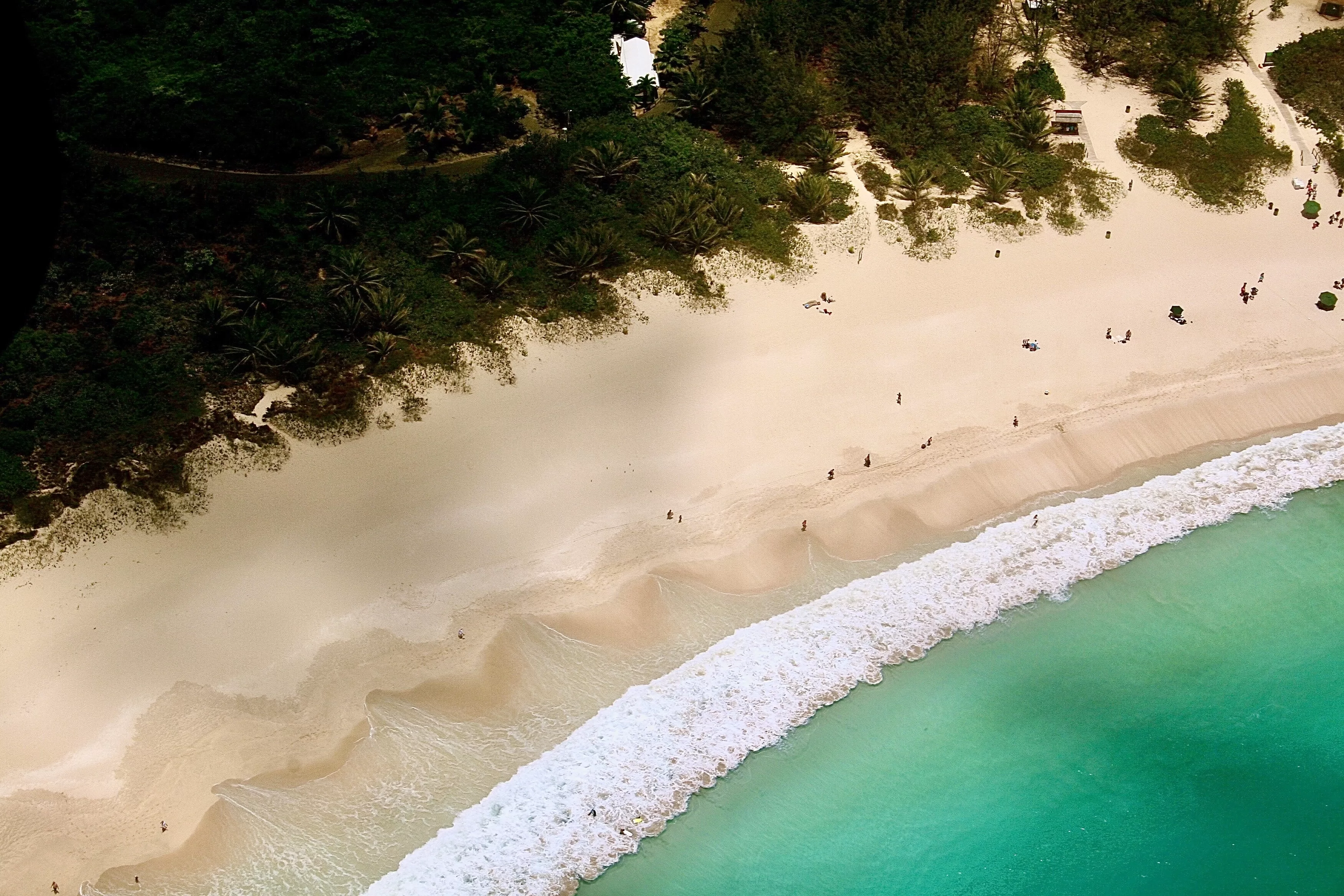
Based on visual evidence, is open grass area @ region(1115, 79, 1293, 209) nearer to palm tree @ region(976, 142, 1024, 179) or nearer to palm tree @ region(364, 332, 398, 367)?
palm tree @ region(976, 142, 1024, 179)

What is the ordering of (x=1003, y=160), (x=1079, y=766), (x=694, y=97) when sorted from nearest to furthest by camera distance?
1. (x=1079, y=766)
2. (x=1003, y=160)
3. (x=694, y=97)

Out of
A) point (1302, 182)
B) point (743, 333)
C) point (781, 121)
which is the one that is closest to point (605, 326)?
point (743, 333)

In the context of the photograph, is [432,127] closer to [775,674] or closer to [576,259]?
[576,259]

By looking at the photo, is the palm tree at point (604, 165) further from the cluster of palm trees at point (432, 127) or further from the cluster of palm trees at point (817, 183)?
the cluster of palm trees at point (817, 183)

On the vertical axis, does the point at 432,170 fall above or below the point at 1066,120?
below

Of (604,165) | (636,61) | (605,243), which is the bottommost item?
(605,243)

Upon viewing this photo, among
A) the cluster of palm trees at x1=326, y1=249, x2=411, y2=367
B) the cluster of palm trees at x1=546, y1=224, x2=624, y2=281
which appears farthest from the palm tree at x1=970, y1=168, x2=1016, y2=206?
the cluster of palm trees at x1=326, y1=249, x2=411, y2=367

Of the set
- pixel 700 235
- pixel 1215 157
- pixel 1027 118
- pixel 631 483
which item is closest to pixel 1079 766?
pixel 631 483

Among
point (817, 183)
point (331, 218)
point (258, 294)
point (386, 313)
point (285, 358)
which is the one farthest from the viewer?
point (817, 183)
